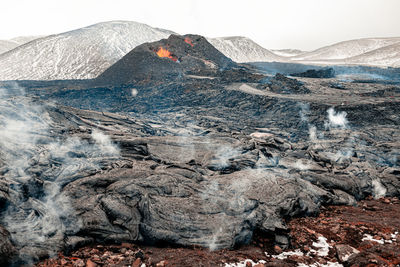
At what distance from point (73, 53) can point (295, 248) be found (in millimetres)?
72960

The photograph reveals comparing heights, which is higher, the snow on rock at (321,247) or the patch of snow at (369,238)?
the patch of snow at (369,238)

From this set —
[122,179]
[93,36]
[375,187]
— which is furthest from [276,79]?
[93,36]

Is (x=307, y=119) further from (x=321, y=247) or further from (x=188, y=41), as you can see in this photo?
(x=188, y=41)

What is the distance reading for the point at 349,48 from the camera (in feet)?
364

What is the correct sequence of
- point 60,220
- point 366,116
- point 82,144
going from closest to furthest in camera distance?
1. point 60,220
2. point 82,144
3. point 366,116

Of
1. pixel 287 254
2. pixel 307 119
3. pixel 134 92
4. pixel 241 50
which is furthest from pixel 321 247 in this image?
pixel 241 50

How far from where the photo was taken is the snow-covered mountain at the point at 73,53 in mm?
55381

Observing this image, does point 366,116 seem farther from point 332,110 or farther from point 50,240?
point 50,240

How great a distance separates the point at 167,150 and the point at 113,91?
103 feet

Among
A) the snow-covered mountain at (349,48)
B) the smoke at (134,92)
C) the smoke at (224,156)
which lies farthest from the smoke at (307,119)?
the snow-covered mountain at (349,48)

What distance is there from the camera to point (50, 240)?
5.54 meters

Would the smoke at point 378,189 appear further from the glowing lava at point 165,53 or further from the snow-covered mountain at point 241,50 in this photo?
the snow-covered mountain at point 241,50

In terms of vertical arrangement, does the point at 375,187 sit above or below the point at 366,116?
below

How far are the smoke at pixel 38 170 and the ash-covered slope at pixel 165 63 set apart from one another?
32.0 meters
